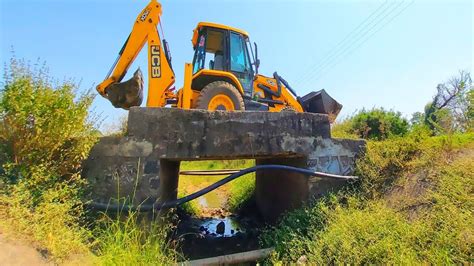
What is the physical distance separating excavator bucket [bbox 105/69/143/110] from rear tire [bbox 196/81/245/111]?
52.5 inches

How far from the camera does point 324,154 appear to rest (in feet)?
19.4

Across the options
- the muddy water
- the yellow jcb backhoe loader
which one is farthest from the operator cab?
the muddy water

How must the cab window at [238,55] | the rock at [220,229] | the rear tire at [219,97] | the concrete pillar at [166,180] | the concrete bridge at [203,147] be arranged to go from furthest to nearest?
the rock at [220,229]
the cab window at [238,55]
the rear tire at [219,97]
the concrete pillar at [166,180]
the concrete bridge at [203,147]

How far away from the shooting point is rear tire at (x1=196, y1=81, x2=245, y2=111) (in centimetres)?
697

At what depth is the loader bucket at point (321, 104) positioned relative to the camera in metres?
9.22

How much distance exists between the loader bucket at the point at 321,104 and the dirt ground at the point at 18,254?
297 inches

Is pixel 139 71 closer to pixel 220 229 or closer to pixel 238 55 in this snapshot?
pixel 238 55

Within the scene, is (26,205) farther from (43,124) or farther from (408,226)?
(408,226)

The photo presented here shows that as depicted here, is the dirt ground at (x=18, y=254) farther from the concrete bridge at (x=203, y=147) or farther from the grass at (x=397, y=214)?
the grass at (x=397, y=214)

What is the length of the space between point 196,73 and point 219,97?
0.85 m

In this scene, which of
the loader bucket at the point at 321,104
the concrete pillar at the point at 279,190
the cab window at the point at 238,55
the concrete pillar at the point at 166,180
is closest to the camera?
the concrete pillar at the point at 166,180

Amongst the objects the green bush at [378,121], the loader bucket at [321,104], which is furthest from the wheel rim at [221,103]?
the green bush at [378,121]

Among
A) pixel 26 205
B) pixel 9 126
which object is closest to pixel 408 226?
pixel 26 205

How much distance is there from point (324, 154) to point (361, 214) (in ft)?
5.26
